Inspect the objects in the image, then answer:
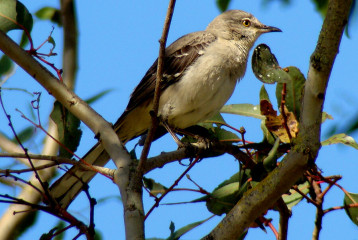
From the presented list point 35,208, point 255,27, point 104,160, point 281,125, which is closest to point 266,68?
point 281,125

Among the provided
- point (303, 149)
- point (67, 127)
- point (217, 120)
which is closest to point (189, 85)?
point (217, 120)

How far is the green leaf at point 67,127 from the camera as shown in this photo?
290 centimetres

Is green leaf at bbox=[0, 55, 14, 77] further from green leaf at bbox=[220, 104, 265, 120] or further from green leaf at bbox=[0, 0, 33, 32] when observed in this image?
green leaf at bbox=[220, 104, 265, 120]

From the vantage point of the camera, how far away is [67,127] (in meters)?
2.92

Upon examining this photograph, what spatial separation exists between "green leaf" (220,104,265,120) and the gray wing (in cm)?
65

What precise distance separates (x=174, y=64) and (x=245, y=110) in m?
0.94

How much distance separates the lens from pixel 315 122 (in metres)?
2.11

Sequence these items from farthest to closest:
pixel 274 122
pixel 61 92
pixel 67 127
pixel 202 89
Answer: pixel 202 89, pixel 67 127, pixel 274 122, pixel 61 92

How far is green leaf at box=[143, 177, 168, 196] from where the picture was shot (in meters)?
3.17

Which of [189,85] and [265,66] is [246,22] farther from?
[265,66]

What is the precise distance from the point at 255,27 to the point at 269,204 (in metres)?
3.02

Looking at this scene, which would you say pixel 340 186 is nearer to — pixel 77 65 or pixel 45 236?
pixel 45 236

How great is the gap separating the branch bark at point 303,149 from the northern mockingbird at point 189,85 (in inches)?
69.4

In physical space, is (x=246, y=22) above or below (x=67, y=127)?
above
